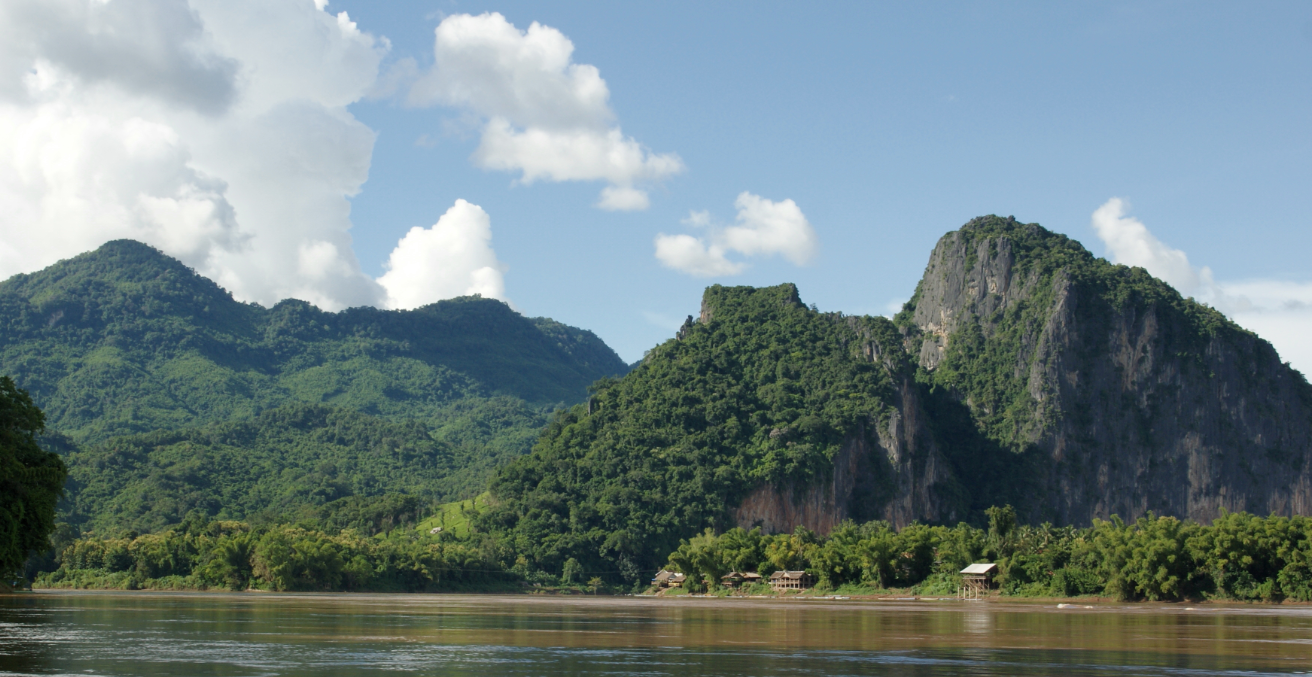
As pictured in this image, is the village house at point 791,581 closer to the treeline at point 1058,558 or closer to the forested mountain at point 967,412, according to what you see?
the treeline at point 1058,558

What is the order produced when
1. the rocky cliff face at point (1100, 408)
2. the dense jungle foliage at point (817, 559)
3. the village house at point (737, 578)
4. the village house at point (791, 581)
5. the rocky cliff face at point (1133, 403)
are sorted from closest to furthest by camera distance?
the dense jungle foliage at point (817, 559) → the village house at point (791, 581) → the village house at point (737, 578) → the rocky cliff face at point (1100, 408) → the rocky cliff face at point (1133, 403)

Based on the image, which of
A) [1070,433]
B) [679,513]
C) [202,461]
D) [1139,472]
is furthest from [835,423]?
[202,461]

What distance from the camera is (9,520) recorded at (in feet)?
120

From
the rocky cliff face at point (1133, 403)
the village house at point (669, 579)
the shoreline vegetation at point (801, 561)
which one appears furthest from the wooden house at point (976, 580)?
the rocky cliff face at point (1133, 403)

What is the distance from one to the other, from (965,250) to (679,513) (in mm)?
67379

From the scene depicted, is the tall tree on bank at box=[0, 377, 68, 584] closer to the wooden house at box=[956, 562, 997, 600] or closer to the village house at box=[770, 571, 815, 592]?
the wooden house at box=[956, 562, 997, 600]

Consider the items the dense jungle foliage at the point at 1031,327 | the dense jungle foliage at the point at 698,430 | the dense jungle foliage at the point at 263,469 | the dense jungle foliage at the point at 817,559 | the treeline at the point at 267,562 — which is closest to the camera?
the dense jungle foliage at the point at 817,559

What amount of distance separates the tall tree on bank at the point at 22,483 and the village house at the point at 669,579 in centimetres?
7319

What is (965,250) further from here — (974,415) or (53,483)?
(53,483)

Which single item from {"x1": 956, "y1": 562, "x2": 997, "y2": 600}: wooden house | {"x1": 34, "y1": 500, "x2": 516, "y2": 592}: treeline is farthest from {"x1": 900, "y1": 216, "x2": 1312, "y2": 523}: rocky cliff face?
{"x1": 34, "y1": 500, "x2": 516, "y2": 592}: treeline

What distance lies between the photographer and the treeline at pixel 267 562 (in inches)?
3730

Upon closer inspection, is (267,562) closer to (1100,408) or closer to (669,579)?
(669,579)

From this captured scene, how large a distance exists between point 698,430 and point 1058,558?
65281 mm

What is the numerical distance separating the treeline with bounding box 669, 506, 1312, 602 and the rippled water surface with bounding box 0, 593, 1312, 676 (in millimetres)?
15854
